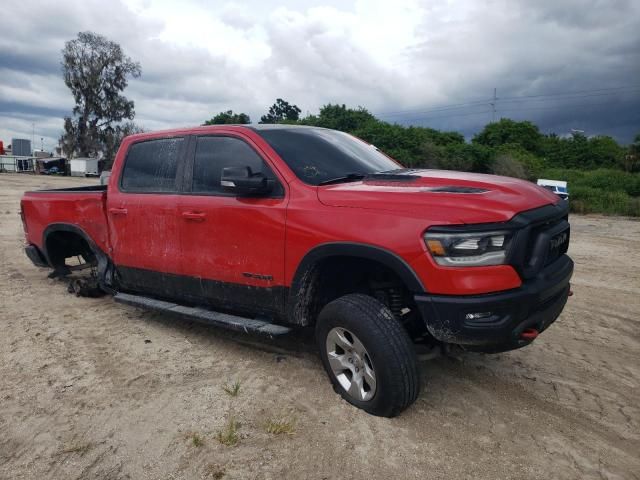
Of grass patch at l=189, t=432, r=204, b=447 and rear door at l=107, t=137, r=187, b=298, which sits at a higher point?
rear door at l=107, t=137, r=187, b=298

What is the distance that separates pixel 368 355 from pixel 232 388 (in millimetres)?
1105

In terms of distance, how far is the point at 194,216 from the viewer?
13.2 ft

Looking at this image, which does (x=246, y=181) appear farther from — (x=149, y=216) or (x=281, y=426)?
(x=281, y=426)

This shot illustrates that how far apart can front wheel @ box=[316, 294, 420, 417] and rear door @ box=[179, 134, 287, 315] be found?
1.68 feet

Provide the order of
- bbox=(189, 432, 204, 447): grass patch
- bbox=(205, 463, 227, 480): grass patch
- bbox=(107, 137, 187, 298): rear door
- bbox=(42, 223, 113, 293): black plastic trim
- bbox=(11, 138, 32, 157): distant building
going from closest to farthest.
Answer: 1. bbox=(205, 463, 227, 480): grass patch
2. bbox=(189, 432, 204, 447): grass patch
3. bbox=(107, 137, 187, 298): rear door
4. bbox=(42, 223, 113, 293): black plastic trim
5. bbox=(11, 138, 32, 157): distant building

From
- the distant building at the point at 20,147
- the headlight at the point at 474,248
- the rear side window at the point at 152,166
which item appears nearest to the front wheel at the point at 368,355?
the headlight at the point at 474,248

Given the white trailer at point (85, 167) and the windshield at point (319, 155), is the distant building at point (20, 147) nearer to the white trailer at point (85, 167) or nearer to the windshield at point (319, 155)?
the white trailer at point (85, 167)

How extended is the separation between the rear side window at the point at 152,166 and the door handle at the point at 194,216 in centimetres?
34

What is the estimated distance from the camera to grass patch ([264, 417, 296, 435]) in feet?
9.89

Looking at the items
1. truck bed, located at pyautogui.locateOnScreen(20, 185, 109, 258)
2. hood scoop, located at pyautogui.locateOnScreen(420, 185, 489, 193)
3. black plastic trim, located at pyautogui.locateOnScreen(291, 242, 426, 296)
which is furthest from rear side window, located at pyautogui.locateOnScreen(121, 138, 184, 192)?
hood scoop, located at pyautogui.locateOnScreen(420, 185, 489, 193)

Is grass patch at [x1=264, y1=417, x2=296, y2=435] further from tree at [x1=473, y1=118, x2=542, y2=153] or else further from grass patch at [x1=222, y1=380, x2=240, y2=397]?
tree at [x1=473, y1=118, x2=542, y2=153]

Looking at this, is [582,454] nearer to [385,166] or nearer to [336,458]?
[336,458]

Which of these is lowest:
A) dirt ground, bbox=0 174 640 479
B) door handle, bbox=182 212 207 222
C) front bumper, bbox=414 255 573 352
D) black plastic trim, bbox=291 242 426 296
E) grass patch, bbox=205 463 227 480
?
dirt ground, bbox=0 174 640 479

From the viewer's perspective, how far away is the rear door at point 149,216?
14.1ft
